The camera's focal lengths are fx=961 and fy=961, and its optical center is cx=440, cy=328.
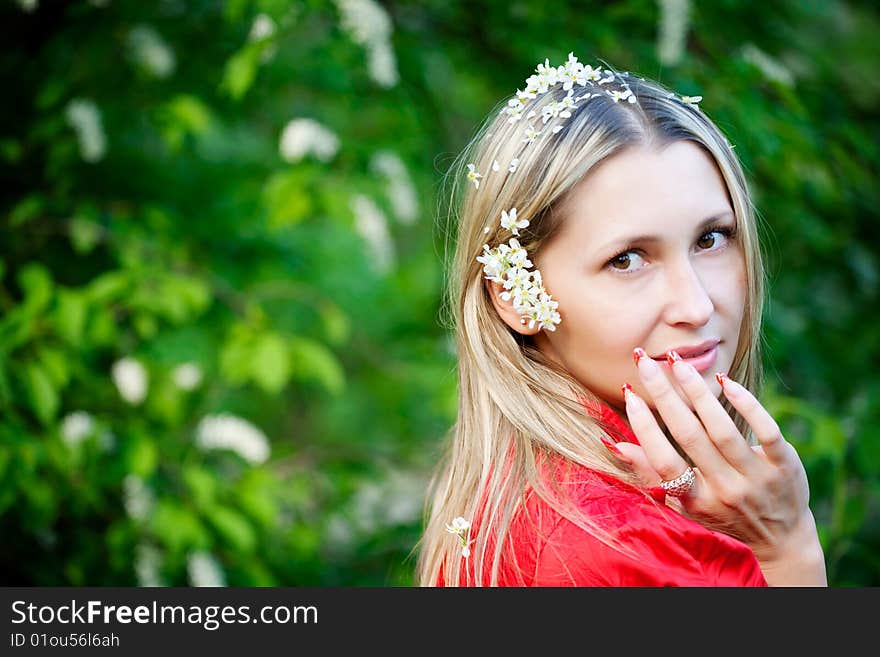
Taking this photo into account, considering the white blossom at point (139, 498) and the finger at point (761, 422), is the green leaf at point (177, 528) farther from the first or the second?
the finger at point (761, 422)

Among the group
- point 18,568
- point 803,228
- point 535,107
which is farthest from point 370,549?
point 535,107

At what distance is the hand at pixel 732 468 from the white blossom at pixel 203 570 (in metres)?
2.22

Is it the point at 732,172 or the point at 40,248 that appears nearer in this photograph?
the point at 732,172

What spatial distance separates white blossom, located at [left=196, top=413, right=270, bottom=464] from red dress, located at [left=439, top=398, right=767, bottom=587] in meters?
2.19

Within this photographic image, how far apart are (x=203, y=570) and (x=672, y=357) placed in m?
2.32

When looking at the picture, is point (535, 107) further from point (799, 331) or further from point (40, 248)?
point (40, 248)

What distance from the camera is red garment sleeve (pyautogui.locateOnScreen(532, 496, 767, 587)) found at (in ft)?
4.39

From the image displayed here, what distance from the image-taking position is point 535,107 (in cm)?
165

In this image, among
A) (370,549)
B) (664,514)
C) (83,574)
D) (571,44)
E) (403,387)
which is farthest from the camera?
(403,387)

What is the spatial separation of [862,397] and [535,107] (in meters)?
2.54

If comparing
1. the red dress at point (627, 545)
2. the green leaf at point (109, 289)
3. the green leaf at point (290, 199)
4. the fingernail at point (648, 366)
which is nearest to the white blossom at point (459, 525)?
the red dress at point (627, 545)

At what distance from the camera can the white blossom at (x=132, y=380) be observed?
3518 millimetres

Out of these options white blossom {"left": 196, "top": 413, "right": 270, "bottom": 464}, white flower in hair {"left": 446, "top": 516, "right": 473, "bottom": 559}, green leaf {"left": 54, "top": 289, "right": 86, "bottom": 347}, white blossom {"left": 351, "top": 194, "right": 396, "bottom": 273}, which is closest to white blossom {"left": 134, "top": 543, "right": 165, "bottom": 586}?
white blossom {"left": 196, "top": 413, "right": 270, "bottom": 464}

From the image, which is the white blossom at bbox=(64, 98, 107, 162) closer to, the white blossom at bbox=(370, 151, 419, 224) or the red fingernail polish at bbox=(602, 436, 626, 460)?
the white blossom at bbox=(370, 151, 419, 224)
